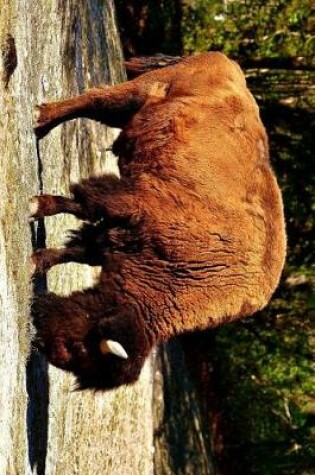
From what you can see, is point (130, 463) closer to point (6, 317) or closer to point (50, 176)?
point (50, 176)

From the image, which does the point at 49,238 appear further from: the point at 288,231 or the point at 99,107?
the point at 288,231

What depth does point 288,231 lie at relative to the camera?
11.7 meters

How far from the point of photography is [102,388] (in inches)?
220

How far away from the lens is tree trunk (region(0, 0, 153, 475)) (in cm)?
545

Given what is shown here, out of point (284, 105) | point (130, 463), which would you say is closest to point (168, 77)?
point (130, 463)

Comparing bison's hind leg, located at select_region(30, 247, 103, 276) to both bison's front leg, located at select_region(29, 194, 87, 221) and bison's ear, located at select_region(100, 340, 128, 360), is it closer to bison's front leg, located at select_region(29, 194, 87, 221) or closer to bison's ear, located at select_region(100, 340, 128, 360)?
bison's front leg, located at select_region(29, 194, 87, 221)

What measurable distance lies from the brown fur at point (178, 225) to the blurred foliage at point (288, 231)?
519cm

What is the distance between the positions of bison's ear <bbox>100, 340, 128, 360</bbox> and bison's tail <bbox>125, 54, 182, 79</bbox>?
8.73 ft

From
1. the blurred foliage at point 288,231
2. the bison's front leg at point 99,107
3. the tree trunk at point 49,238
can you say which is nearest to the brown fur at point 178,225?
the bison's front leg at point 99,107

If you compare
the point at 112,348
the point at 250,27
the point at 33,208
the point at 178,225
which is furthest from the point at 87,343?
the point at 250,27

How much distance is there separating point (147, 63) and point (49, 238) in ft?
5.11

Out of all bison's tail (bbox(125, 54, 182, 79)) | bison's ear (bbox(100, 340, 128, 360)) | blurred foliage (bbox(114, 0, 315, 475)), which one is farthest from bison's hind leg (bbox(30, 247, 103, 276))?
blurred foliage (bbox(114, 0, 315, 475))

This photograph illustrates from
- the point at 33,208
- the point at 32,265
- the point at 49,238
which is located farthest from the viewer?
the point at 49,238

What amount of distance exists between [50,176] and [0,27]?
159 cm
